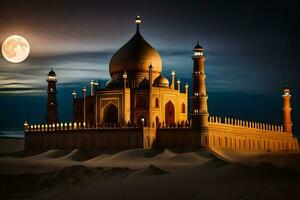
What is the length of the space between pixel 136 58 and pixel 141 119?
23.1 ft

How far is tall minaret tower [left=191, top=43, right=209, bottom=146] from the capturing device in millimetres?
45562

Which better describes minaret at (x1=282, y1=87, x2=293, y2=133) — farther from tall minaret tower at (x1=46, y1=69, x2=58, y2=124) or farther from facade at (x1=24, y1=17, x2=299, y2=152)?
tall minaret tower at (x1=46, y1=69, x2=58, y2=124)

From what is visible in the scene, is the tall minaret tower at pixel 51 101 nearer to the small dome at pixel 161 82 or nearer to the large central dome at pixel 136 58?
the large central dome at pixel 136 58

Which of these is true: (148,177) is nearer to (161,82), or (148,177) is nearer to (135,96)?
(135,96)

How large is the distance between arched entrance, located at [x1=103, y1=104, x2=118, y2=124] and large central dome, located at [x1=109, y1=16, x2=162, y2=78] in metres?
3.95

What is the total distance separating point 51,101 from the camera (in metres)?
59.2

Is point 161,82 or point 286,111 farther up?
point 161,82

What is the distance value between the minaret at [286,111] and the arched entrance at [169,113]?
50.4 ft

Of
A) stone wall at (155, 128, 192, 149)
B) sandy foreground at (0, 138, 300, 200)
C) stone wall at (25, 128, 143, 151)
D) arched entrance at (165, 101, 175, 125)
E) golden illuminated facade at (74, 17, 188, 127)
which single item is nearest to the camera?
sandy foreground at (0, 138, 300, 200)

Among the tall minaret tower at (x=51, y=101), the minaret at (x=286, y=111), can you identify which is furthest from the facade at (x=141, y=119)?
the minaret at (x=286, y=111)

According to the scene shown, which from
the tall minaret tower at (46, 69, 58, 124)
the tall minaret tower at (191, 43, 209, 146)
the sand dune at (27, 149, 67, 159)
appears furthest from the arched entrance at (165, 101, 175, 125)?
the tall minaret tower at (46, 69, 58, 124)

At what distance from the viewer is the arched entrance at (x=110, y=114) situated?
176ft

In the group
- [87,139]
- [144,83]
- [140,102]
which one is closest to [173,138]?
[140,102]

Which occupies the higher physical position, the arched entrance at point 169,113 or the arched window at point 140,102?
the arched window at point 140,102
